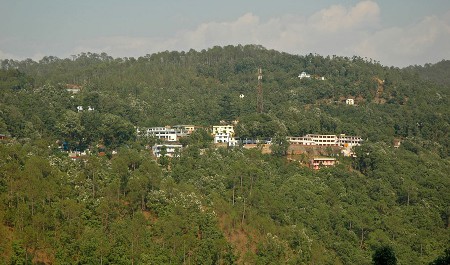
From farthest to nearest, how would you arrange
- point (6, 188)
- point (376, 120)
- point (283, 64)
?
point (283, 64) → point (376, 120) → point (6, 188)

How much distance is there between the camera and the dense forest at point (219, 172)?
27797mm

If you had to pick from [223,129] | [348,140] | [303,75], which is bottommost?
[348,140]

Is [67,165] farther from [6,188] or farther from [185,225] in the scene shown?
[185,225]

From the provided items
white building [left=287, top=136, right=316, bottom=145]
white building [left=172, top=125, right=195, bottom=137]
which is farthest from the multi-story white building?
white building [left=172, top=125, right=195, bottom=137]

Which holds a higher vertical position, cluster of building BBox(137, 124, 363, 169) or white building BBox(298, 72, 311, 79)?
white building BBox(298, 72, 311, 79)

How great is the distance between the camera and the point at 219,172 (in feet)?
121

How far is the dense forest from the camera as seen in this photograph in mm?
27797

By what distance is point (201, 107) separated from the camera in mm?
53344

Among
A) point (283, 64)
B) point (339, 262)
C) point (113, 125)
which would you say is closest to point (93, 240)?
point (339, 262)

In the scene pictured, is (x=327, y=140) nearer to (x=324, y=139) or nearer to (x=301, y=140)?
(x=324, y=139)

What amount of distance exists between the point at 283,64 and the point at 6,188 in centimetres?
4402

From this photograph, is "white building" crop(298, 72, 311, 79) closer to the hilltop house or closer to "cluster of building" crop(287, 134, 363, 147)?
"cluster of building" crop(287, 134, 363, 147)

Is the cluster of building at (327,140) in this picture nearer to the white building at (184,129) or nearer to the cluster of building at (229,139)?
the cluster of building at (229,139)

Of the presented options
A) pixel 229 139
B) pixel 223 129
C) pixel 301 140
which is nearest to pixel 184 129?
pixel 223 129
